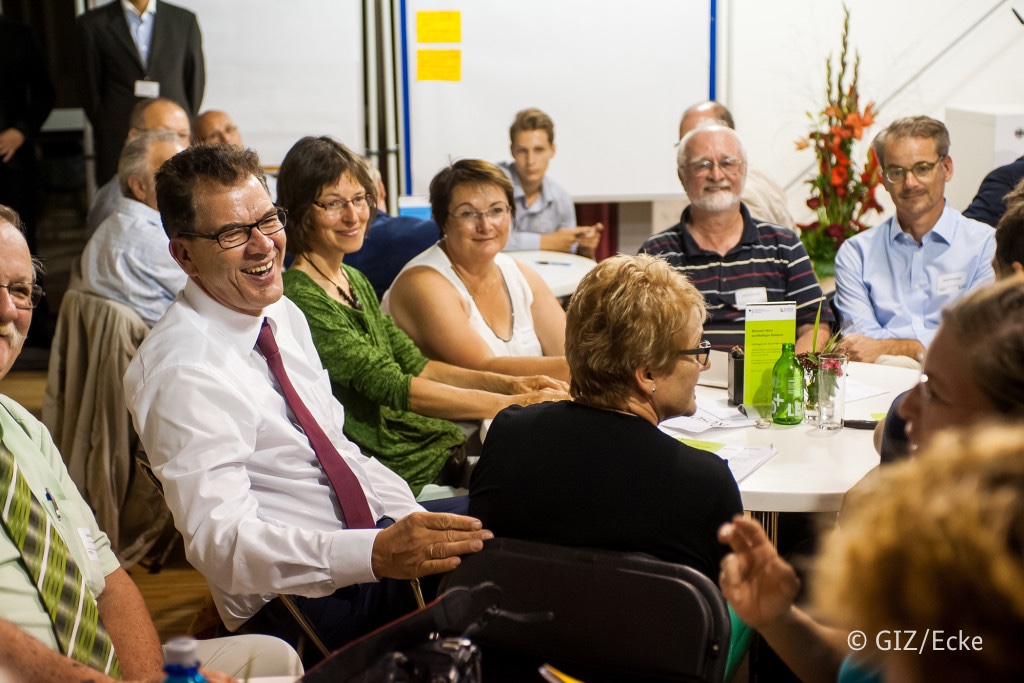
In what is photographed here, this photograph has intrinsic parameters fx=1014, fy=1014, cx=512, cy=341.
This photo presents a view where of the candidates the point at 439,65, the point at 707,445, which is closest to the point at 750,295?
the point at 707,445

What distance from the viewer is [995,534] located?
71 cm

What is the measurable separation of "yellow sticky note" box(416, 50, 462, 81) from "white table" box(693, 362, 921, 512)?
3870mm

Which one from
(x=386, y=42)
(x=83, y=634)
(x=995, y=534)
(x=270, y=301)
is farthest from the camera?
(x=386, y=42)

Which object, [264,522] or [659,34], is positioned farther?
[659,34]

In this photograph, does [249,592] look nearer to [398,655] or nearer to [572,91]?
[398,655]

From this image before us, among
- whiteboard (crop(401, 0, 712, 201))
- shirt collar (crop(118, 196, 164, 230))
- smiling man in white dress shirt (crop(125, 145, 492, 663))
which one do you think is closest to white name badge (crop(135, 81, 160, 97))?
whiteboard (crop(401, 0, 712, 201))

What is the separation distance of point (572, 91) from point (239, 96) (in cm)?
197

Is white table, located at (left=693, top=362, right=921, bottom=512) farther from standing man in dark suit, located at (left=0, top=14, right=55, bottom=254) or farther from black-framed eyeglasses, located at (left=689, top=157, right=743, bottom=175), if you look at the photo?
standing man in dark suit, located at (left=0, top=14, right=55, bottom=254)

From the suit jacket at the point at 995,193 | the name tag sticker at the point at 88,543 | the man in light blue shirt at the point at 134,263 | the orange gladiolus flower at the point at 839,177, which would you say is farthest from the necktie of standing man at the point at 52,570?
the orange gladiolus flower at the point at 839,177

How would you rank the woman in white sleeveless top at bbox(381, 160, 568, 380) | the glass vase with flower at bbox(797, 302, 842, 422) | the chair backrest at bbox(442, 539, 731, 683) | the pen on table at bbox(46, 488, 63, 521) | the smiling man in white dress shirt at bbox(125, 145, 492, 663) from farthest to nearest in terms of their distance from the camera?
1. the woman in white sleeveless top at bbox(381, 160, 568, 380)
2. the glass vase with flower at bbox(797, 302, 842, 422)
3. the smiling man in white dress shirt at bbox(125, 145, 492, 663)
4. the pen on table at bbox(46, 488, 63, 521)
5. the chair backrest at bbox(442, 539, 731, 683)

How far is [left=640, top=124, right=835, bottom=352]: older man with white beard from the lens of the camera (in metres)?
3.43

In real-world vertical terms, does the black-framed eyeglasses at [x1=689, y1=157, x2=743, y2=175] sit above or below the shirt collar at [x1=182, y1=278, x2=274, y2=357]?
above

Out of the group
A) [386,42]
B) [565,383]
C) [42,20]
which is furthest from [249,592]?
[42,20]

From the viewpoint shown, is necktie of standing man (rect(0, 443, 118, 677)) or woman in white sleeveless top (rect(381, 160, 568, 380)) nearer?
necktie of standing man (rect(0, 443, 118, 677))
